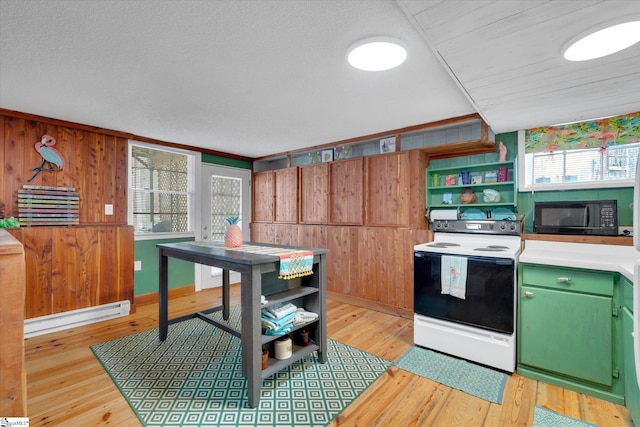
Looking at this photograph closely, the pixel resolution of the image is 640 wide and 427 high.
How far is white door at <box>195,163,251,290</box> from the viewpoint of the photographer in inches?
183

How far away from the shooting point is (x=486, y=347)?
2.30 meters

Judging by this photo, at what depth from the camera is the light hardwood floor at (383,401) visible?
1.74 metres

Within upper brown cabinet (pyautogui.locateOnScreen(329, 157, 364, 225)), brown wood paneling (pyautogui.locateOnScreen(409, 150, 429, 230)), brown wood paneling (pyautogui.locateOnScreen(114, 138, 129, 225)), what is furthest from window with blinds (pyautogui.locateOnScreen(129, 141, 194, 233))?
brown wood paneling (pyautogui.locateOnScreen(409, 150, 429, 230))

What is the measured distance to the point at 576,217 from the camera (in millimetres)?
2449

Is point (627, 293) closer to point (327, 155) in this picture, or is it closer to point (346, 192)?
point (346, 192)

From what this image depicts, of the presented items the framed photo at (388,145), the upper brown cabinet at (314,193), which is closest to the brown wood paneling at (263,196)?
the upper brown cabinet at (314,193)

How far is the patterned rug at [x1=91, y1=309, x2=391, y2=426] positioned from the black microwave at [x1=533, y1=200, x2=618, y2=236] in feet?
6.01

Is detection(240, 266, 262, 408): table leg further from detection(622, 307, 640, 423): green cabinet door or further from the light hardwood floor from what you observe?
detection(622, 307, 640, 423): green cabinet door

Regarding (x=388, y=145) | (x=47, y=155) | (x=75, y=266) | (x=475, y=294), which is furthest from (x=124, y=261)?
(x=475, y=294)

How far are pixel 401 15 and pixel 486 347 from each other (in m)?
2.36

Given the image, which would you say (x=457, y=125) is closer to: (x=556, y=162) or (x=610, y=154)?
(x=556, y=162)

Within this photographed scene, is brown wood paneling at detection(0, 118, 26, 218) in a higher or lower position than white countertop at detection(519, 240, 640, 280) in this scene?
higher

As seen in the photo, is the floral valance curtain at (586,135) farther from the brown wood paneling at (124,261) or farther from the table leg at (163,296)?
the brown wood paneling at (124,261)

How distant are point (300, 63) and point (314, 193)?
2484 millimetres
